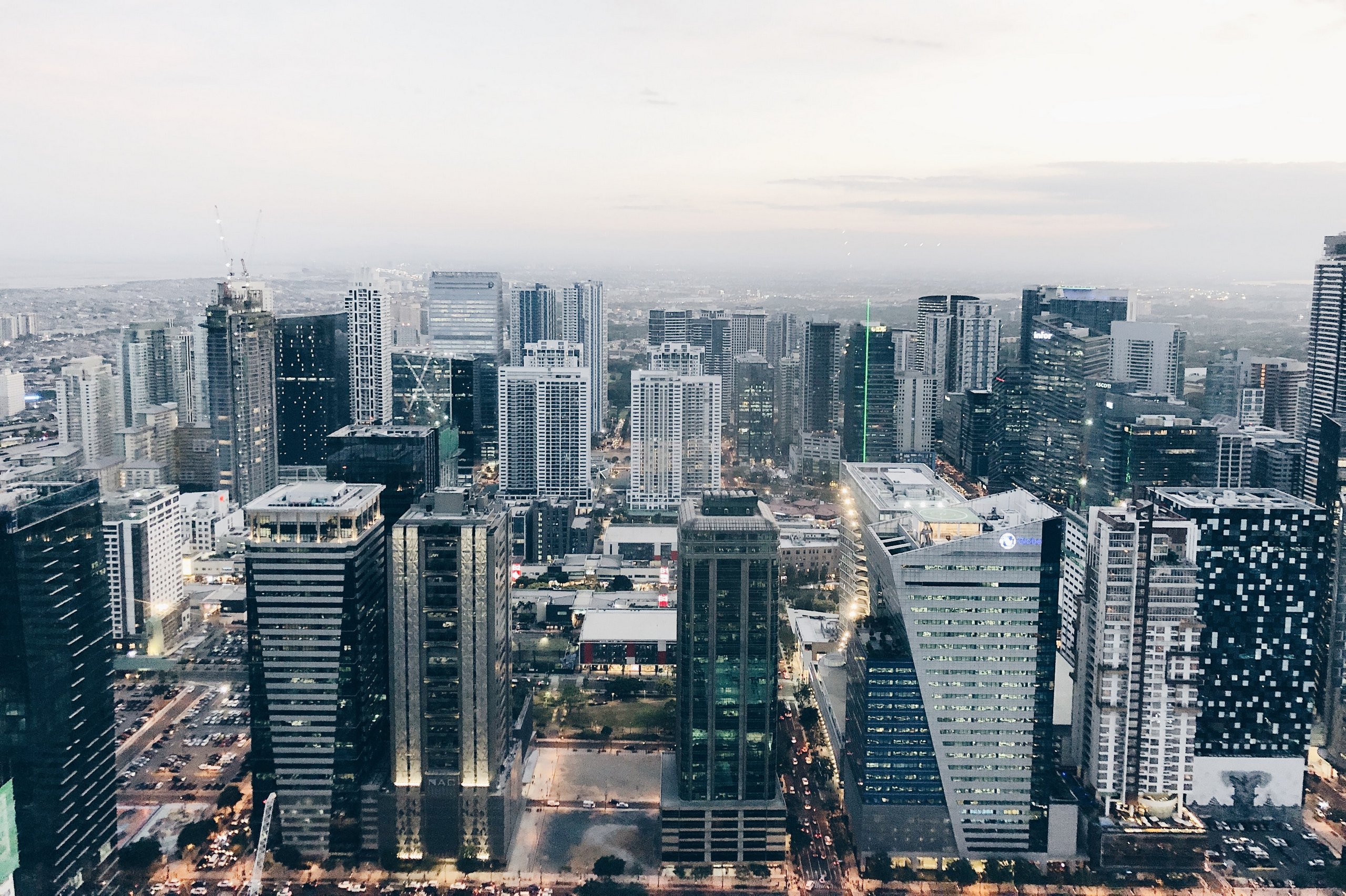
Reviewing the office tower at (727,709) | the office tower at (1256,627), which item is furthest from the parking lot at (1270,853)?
the office tower at (727,709)

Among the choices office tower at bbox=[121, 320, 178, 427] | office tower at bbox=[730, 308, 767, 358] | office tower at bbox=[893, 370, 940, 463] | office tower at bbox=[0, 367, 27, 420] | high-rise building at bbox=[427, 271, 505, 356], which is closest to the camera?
office tower at bbox=[0, 367, 27, 420]

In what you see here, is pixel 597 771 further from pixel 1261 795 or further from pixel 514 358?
pixel 514 358

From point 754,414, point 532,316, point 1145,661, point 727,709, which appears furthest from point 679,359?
point 727,709

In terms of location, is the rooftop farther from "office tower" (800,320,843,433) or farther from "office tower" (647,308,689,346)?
"office tower" (647,308,689,346)

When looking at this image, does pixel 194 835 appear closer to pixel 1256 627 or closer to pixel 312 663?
pixel 312 663

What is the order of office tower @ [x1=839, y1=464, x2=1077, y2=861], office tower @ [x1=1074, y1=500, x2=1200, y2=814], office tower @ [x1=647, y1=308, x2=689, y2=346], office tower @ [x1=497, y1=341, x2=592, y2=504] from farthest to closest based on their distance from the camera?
office tower @ [x1=647, y1=308, x2=689, y2=346] < office tower @ [x1=497, y1=341, x2=592, y2=504] < office tower @ [x1=1074, y1=500, x2=1200, y2=814] < office tower @ [x1=839, y1=464, x2=1077, y2=861]

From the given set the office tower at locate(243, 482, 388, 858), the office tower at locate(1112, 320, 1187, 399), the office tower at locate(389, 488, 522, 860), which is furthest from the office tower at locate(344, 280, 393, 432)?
the office tower at locate(389, 488, 522, 860)

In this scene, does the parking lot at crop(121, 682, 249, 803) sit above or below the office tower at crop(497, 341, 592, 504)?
below
